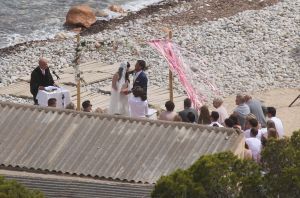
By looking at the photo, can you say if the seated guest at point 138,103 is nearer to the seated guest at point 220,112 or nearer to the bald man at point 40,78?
the seated guest at point 220,112

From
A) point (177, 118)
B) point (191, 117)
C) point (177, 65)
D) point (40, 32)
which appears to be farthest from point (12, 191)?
point (40, 32)

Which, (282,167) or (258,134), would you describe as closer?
(282,167)

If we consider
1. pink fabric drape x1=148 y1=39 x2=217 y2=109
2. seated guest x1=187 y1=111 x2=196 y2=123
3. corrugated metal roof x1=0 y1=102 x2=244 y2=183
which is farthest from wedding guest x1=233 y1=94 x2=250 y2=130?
corrugated metal roof x1=0 y1=102 x2=244 y2=183

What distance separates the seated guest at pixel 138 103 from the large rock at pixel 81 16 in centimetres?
1446

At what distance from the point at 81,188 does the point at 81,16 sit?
2027cm

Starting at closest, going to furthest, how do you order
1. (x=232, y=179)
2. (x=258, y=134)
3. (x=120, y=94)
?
(x=232, y=179) → (x=258, y=134) → (x=120, y=94)

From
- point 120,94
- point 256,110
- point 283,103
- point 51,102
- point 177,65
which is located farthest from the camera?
point 283,103

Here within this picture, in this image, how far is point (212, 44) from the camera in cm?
2855

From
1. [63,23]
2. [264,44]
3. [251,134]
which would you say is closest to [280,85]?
[264,44]

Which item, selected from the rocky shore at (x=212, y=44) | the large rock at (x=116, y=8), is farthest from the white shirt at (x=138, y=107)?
the large rock at (x=116, y=8)

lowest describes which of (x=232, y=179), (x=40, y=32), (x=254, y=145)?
(x=40, y=32)

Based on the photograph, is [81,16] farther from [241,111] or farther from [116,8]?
[241,111]

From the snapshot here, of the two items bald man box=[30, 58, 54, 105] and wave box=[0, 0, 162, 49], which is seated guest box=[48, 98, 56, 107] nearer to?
bald man box=[30, 58, 54, 105]

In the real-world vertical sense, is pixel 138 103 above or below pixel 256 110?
above
